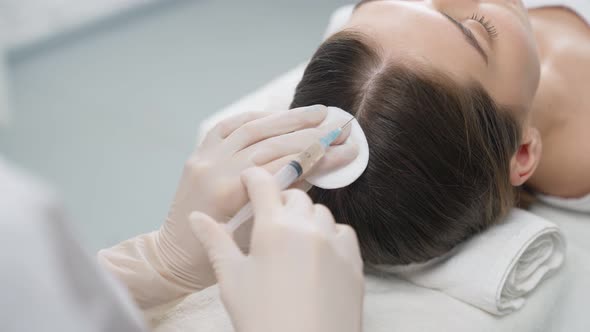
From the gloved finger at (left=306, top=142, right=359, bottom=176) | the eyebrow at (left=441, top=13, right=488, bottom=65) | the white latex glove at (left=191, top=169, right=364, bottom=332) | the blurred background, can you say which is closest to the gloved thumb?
the white latex glove at (left=191, top=169, right=364, bottom=332)

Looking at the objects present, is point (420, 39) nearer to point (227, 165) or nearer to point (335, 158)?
point (335, 158)

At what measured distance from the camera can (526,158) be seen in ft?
3.96

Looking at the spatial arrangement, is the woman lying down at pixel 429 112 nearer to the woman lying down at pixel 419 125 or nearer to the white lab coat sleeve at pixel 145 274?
the woman lying down at pixel 419 125

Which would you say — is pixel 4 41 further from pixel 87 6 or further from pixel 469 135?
pixel 469 135

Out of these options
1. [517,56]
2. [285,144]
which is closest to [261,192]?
[285,144]

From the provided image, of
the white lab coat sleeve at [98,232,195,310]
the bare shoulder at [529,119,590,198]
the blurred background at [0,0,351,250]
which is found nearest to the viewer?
the white lab coat sleeve at [98,232,195,310]

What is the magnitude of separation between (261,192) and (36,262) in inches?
17.9

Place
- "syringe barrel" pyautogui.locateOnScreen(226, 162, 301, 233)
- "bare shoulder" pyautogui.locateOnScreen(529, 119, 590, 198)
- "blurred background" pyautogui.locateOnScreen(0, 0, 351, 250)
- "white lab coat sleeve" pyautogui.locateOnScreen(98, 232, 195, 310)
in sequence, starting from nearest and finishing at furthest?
"syringe barrel" pyautogui.locateOnScreen(226, 162, 301, 233), "white lab coat sleeve" pyautogui.locateOnScreen(98, 232, 195, 310), "bare shoulder" pyautogui.locateOnScreen(529, 119, 590, 198), "blurred background" pyautogui.locateOnScreen(0, 0, 351, 250)

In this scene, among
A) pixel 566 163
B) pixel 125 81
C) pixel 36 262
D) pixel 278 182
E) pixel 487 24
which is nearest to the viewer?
pixel 36 262

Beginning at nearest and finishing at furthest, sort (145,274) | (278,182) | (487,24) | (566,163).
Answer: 1. (278,182)
2. (145,274)
3. (487,24)
4. (566,163)

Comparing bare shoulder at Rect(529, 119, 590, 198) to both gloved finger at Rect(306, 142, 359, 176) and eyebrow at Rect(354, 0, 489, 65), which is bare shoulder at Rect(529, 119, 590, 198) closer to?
eyebrow at Rect(354, 0, 489, 65)

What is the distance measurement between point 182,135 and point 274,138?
136cm

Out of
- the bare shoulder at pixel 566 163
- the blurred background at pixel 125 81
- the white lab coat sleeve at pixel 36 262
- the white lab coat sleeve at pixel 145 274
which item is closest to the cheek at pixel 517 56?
the bare shoulder at pixel 566 163

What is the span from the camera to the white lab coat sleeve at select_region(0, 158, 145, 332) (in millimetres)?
404
